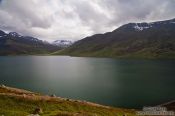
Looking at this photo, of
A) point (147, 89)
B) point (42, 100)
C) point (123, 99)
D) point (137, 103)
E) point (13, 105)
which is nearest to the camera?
point (13, 105)

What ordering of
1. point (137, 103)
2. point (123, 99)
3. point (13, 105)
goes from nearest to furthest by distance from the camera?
1. point (13, 105)
2. point (137, 103)
3. point (123, 99)

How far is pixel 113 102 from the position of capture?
95438mm

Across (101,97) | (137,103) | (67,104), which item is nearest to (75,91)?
(101,97)

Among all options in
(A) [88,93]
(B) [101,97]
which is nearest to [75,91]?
(A) [88,93]

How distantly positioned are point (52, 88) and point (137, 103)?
47229 mm

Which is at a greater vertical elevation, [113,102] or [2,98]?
[2,98]

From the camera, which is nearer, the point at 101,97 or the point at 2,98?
the point at 2,98

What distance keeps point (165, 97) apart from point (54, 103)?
6652 centimetres

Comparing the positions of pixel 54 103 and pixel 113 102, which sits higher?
pixel 54 103

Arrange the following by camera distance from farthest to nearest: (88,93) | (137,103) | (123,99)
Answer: (88,93) < (123,99) < (137,103)

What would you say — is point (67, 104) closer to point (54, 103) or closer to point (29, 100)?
point (54, 103)

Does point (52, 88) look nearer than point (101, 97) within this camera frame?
No

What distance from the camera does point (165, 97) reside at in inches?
4082

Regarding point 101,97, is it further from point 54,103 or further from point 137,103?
point 54,103
